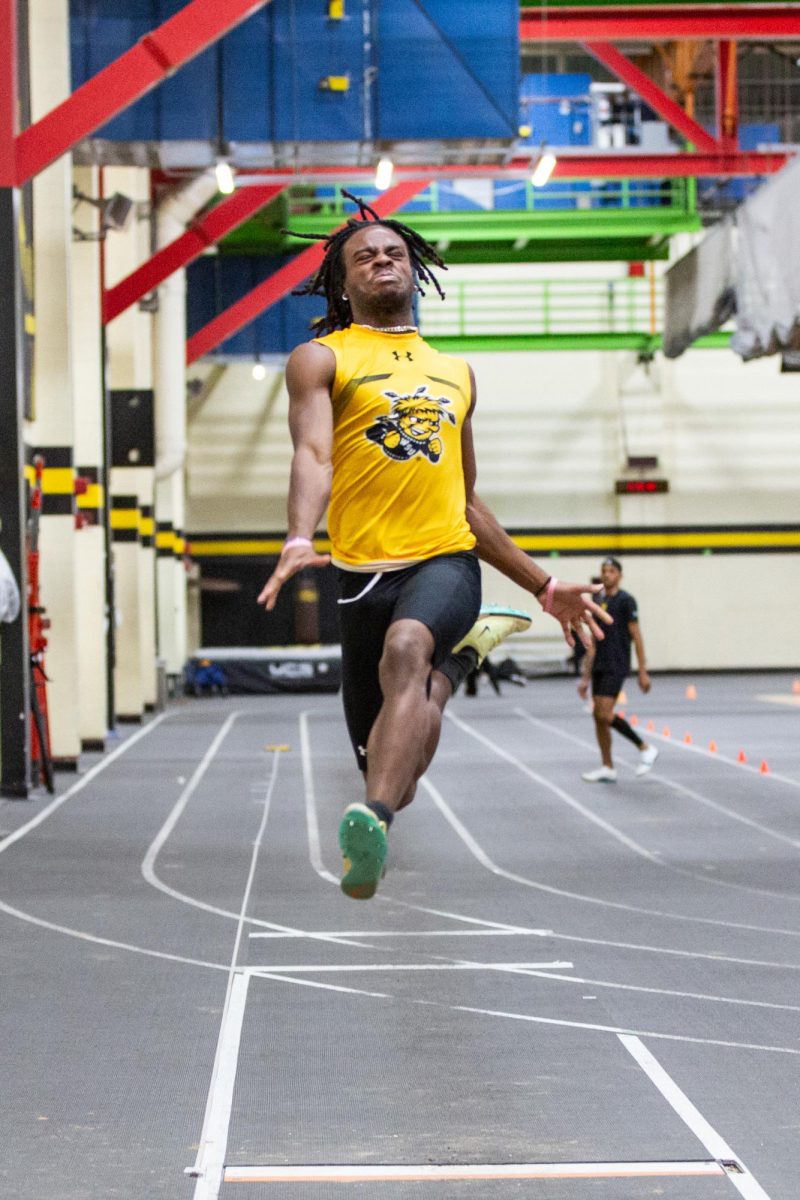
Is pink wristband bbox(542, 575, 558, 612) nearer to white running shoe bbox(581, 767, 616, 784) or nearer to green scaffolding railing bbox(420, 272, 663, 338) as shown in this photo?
white running shoe bbox(581, 767, 616, 784)

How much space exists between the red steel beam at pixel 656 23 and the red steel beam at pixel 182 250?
12.5 feet

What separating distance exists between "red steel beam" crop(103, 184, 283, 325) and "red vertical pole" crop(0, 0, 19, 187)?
279 inches

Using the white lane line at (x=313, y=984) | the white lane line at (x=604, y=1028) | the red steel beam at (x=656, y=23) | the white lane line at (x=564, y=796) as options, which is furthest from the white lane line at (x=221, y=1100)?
the red steel beam at (x=656, y=23)

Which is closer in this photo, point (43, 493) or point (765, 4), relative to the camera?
point (43, 493)

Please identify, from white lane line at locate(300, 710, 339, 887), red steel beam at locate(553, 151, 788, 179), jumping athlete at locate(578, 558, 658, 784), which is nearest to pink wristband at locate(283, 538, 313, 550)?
white lane line at locate(300, 710, 339, 887)

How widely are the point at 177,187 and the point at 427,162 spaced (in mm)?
9066

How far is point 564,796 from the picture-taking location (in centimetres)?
1631

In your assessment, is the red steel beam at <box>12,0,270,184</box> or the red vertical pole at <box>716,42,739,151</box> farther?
the red vertical pole at <box>716,42,739,151</box>

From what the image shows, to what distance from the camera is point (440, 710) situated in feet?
16.9

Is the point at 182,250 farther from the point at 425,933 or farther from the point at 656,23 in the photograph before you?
the point at 425,933

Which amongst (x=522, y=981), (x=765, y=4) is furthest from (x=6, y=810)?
(x=765, y=4)

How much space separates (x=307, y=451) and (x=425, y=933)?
199 inches

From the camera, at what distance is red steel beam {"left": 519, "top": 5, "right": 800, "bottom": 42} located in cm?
2081

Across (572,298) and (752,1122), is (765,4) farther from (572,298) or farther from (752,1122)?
(572,298)
